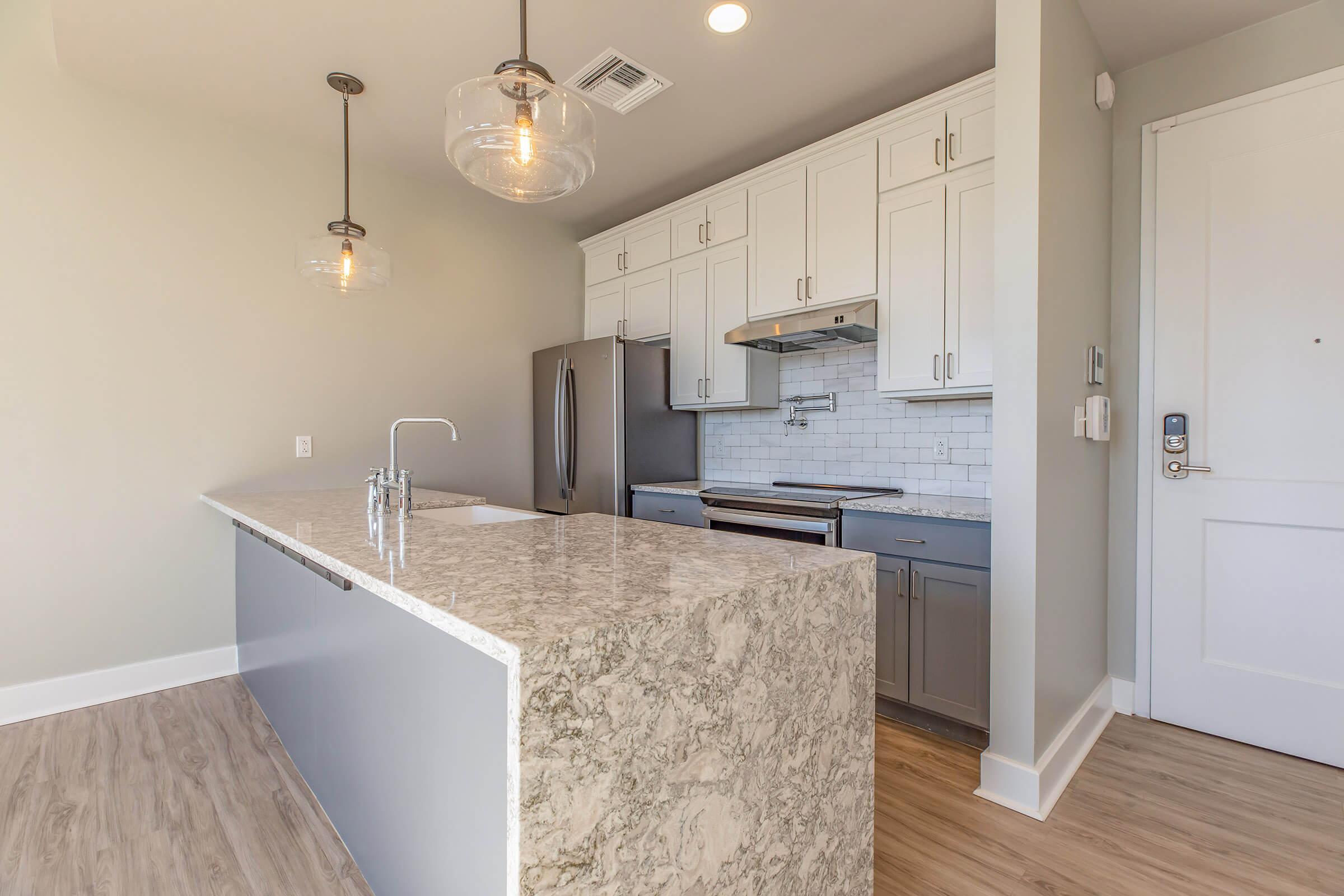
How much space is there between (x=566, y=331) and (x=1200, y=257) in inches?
133

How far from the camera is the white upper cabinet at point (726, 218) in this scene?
3345 millimetres

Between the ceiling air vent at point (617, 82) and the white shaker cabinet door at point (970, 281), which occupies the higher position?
the ceiling air vent at point (617, 82)

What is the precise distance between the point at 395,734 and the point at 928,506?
195 cm

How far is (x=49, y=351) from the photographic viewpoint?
2.56 metres

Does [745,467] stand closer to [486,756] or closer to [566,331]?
[566,331]

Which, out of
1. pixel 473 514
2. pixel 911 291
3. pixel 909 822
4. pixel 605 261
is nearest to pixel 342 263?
pixel 473 514

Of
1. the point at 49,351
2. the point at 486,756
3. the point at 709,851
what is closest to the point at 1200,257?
the point at 709,851

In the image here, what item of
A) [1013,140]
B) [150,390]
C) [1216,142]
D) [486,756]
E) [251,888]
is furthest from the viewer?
[150,390]

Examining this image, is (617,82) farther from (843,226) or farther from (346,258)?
(346,258)

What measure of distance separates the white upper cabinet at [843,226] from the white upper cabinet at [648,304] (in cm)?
100

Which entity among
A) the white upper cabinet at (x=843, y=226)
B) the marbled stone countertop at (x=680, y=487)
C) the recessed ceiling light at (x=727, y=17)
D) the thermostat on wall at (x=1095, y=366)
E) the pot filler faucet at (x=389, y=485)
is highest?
the recessed ceiling light at (x=727, y=17)

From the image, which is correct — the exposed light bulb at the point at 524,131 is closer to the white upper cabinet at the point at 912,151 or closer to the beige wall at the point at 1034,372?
the beige wall at the point at 1034,372

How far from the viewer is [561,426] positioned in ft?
12.4

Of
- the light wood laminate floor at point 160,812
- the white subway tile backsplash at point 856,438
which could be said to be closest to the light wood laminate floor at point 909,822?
the light wood laminate floor at point 160,812
